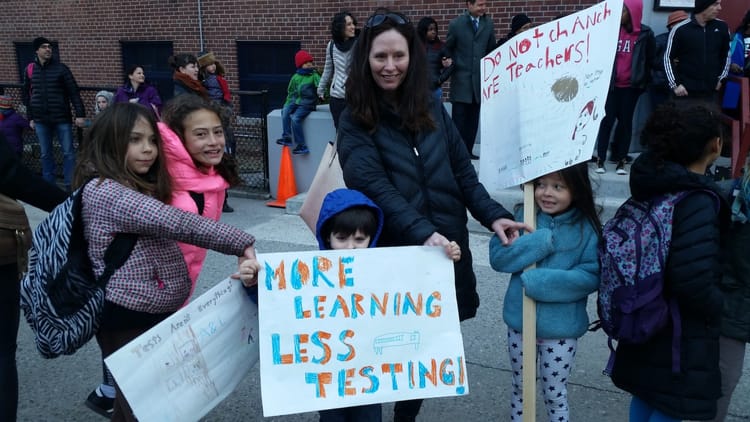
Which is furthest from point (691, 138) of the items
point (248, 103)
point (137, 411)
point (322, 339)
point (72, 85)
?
point (248, 103)

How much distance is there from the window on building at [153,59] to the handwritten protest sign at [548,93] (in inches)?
409

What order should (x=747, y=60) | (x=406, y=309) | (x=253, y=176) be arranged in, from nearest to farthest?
(x=406, y=309) → (x=747, y=60) → (x=253, y=176)

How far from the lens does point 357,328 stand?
2420 millimetres

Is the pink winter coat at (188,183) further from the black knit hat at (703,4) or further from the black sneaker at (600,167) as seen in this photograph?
the black knit hat at (703,4)

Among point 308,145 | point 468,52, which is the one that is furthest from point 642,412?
point 308,145

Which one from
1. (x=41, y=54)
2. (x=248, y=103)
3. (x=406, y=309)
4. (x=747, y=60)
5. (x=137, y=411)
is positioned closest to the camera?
(x=137, y=411)

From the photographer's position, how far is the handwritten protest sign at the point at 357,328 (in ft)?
7.74

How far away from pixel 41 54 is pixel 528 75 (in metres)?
7.51

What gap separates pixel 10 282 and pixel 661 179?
256 centimetres

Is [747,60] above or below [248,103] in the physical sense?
above

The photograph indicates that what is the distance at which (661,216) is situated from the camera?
2316 mm

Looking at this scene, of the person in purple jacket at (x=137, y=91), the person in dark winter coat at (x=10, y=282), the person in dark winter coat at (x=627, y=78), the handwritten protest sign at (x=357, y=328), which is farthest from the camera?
the person in purple jacket at (x=137, y=91)

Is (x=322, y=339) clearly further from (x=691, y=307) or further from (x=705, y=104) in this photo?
(x=705, y=104)

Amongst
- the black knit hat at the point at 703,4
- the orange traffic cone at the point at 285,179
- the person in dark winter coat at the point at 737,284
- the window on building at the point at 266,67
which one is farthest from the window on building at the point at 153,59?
the person in dark winter coat at the point at 737,284
